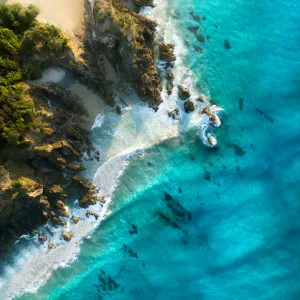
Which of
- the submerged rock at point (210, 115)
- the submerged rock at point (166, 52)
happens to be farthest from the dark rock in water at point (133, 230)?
the submerged rock at point (166, 52)

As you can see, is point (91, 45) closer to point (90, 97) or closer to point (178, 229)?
point (90, 97)

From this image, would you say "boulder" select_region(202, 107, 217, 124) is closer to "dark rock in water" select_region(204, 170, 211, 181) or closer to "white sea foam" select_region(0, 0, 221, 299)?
"white sea foam" select_region(0, 0, 221, 299)

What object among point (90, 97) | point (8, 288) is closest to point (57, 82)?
point (90, 97)

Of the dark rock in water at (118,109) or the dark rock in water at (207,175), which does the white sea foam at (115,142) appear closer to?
the dark rock in water at (118,109)

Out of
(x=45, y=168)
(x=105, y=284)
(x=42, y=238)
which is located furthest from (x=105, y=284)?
(x=45, y=168)

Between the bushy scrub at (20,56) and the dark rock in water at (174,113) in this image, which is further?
the dark rock in water at (174,113)

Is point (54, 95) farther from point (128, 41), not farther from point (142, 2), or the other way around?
point (142, 2)
